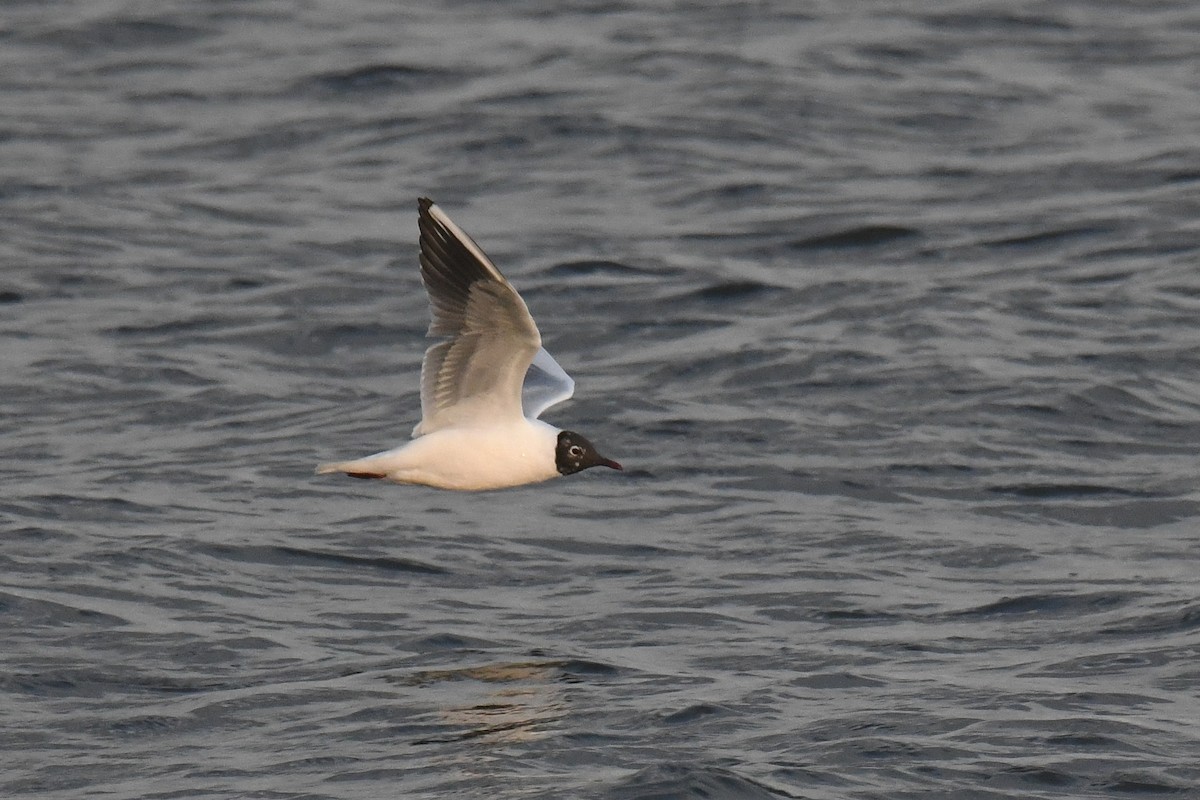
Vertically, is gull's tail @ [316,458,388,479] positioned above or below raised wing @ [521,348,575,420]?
below

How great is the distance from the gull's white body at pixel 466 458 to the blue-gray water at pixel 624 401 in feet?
3.89

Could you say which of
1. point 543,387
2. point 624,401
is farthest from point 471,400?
point 624,401

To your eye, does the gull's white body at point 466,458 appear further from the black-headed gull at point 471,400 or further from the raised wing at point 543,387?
the raised wing at point 543,387

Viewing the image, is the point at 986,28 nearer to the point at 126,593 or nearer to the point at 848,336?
the point at 848,336

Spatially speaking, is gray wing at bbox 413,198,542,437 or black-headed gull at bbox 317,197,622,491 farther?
black-headed gull at bbox 317,197,622,491

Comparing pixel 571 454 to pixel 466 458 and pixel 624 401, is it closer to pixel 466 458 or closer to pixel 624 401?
pixel 466 458

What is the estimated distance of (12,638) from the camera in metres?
12.2

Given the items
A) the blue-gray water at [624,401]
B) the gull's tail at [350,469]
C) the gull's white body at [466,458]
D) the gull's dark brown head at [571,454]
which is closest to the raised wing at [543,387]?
the gull's dark brown head at [571,454]

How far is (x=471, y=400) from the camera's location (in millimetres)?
10656

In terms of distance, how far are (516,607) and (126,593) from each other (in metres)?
2.27

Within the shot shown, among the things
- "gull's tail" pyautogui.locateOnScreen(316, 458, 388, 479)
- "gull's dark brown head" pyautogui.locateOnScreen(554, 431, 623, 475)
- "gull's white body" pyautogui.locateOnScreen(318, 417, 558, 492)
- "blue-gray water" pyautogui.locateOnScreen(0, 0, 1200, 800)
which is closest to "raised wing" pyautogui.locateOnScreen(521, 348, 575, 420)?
"gull's dark brown head" pyautogui.locateOnScreen(554, 431, 623, 475)

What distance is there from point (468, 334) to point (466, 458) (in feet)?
2.30

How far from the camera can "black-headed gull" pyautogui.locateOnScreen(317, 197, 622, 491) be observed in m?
9.98

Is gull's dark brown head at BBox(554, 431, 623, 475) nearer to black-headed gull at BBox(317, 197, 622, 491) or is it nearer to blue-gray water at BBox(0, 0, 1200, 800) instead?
black-headed gull at BBox(317, 197, 622, 491)
